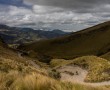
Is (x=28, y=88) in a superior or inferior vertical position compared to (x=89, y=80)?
superior

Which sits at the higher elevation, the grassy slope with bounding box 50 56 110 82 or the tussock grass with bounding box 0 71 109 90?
the tussock grass with bounding box 0 71 109 90

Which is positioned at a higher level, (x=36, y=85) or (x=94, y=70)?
(x=36, y=85)

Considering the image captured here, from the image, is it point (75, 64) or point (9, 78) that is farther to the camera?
point (75, 64)

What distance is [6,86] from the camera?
9.55m

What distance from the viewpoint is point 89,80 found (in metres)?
48.8

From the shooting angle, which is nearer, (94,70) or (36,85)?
(36,85)

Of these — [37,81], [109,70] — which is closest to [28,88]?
[37,81]

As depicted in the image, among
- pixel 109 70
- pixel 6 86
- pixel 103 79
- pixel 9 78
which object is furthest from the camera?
pixel 109 70

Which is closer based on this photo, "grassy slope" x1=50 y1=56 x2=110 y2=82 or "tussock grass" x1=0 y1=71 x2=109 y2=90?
"tussock grass" x1=0 y1=71 x2=109 y2=90

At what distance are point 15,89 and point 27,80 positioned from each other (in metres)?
0.47

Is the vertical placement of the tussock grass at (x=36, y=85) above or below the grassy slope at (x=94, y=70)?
above

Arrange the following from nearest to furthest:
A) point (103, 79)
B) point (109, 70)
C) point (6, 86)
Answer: point (6, 86), point (103, 79), point (109, 70)

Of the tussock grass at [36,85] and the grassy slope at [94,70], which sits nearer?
the tussock grass at [36,85]

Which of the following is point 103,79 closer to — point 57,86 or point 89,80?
point 89,80
